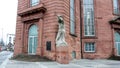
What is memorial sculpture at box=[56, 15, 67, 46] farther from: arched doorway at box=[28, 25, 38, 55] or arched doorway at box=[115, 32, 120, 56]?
arched doorway at box=[115, 32, 120, 56]

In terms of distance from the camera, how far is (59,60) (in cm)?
1695

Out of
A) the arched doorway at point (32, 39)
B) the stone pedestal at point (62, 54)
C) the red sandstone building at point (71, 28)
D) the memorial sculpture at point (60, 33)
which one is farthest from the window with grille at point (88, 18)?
the stone pedestal at point (62, 54)

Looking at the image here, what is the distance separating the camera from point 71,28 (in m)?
22.4

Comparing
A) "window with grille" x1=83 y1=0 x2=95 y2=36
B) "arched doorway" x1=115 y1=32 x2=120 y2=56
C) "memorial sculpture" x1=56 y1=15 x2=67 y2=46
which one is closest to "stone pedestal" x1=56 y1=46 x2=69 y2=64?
"memorial sculpture" x1=56 y1=15 x2=67 y2=46

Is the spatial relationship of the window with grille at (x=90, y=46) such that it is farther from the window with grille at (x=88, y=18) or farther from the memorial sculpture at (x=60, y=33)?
the memorial sculpture at (x=60, y=33)

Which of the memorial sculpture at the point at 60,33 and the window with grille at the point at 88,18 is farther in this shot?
the window with grille at the point at 88,18

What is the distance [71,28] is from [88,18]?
4516 millimetres

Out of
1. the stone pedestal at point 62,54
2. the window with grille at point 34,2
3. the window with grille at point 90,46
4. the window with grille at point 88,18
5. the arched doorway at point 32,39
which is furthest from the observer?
the window with grille at point 88,18

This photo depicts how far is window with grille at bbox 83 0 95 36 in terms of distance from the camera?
2547 cm

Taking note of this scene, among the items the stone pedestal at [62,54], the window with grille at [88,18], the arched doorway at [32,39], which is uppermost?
the window with grille at [88,18]

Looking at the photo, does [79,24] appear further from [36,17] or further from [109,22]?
[36,17]

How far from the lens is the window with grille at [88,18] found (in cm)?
2547

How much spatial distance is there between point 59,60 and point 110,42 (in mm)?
11019

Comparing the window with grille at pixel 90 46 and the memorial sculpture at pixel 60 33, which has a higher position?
the memorial sculpture at pixel 60 33
